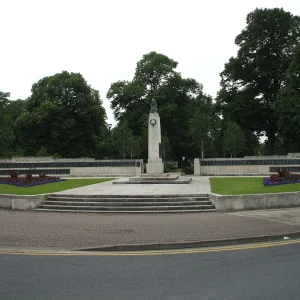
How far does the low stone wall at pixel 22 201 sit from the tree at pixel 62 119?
3650 cm

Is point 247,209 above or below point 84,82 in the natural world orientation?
below

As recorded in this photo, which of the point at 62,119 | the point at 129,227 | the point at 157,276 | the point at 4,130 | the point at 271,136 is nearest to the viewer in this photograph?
the point at 157,276

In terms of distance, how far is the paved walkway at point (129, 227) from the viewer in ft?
A: 31.4

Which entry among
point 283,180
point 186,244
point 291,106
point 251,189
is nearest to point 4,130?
point 291,106

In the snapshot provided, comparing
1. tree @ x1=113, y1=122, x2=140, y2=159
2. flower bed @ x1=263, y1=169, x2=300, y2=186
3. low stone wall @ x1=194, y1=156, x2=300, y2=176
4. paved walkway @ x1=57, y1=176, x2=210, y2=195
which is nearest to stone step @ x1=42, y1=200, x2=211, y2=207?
paved walkway @ x1=57, y1=176, x2=210, y2=195

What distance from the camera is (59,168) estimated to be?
3688 cm

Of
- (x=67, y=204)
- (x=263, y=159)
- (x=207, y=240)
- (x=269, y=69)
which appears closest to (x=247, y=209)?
(x=207, y=240)

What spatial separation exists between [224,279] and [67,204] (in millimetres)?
11421

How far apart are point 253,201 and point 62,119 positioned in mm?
42826

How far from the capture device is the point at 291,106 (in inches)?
1618

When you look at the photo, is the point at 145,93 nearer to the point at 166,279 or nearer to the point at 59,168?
the point at 59,168

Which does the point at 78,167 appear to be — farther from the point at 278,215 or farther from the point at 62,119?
the point at 278,215

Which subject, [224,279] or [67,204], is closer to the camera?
[224,279]

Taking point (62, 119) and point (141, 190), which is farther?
point (62, 119)
